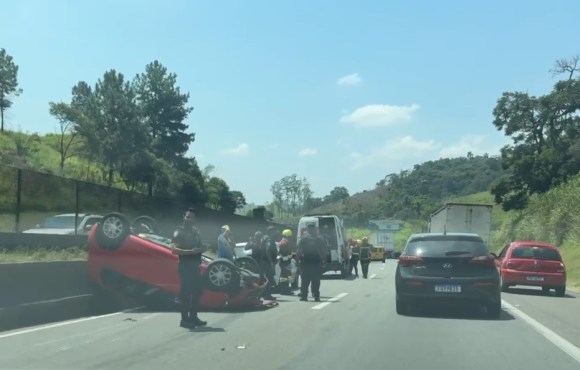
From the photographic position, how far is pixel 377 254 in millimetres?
64812

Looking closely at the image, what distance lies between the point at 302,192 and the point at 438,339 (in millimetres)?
132737

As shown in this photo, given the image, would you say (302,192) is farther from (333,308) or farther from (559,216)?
(333,308)

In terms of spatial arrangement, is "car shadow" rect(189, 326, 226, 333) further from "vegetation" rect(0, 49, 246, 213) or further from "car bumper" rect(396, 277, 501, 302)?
"vegetation" rect(0, 49, 246, 213)

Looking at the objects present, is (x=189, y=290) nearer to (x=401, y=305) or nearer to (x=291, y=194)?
(x=401, y=305)

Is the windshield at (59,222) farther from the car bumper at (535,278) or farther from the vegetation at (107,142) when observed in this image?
the vegetation at (107,142)

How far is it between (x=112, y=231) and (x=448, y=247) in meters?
6.56

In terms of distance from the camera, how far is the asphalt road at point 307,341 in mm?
9188

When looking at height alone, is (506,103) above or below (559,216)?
above

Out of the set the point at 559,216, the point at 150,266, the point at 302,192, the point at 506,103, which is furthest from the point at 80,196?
the point at 302,192

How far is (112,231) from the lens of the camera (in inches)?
583

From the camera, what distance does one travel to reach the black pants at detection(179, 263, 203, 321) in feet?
41.1

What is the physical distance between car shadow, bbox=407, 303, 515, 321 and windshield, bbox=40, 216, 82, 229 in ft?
32.8

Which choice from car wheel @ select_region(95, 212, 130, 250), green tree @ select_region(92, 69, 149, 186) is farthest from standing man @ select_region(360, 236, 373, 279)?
green tree @ select_region(92, 69, 149, 186)

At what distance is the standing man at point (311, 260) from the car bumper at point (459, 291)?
3.89m
